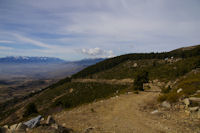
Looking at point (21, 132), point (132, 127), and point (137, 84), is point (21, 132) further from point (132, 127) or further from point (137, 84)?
point (137, 84)

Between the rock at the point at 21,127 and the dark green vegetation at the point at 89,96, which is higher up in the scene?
the rock at the point at 21,127

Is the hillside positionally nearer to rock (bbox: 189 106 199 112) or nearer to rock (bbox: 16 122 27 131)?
rock (bbox: 189 106 199 112)

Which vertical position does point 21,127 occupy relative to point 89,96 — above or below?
above

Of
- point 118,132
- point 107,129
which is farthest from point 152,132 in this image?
point 107,129

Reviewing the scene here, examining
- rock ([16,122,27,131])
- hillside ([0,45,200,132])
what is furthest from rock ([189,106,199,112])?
rock ([16,122,27,131])

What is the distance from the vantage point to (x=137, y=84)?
28.9 m

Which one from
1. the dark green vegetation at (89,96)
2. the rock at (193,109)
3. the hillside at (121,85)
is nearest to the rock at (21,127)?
the hillside at (121,85)

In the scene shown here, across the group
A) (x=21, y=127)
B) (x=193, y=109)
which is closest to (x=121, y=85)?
(x=193, y=109)

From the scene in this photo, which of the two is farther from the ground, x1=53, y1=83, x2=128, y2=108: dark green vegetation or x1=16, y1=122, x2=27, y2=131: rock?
x1=16, y1=122, x2=27, y2=131: rock

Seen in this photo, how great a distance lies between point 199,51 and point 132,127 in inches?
3742

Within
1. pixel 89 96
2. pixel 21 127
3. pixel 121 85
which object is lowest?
pixel 89 96

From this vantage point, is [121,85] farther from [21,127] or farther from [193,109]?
[21,127]

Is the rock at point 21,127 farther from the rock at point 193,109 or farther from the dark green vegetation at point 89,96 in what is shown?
the dark green vegetation at point 89,96

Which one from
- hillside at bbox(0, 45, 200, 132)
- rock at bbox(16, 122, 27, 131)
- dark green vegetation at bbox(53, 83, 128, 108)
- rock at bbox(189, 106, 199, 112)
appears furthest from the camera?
dark green vegetation at bbox(53, 83, 128, 108)
